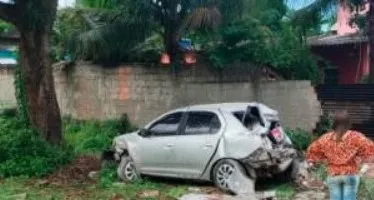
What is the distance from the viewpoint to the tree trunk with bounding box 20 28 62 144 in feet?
42.9

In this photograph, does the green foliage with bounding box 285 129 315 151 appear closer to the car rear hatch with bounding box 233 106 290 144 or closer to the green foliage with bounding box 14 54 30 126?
the car rear hatch with bounding box 233 106 290 144

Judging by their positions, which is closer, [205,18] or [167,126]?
[167,126]

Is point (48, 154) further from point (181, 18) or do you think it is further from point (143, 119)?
point (181, 18)

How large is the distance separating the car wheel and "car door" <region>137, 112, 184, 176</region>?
22cm

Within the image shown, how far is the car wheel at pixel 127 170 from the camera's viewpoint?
37.8 ft

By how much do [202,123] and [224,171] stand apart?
105 centimetres

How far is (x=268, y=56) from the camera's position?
1677 centimetres

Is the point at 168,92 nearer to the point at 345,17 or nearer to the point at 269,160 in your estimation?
the point at 269,160

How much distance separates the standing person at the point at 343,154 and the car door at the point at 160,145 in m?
4.55

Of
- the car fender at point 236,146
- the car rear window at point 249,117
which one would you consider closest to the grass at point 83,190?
the car fender at point 236,146

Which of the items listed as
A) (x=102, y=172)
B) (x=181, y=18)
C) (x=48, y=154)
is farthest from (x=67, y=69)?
(x=102, y=172)

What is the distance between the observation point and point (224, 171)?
1036 centimetres

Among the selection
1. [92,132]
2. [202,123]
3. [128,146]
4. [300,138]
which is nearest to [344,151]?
[202,123]

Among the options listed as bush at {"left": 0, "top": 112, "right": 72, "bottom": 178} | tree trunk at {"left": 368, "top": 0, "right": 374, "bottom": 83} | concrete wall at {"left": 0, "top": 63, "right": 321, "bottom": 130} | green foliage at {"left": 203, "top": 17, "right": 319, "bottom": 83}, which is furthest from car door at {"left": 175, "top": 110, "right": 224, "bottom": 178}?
tree trunk at {"left": 368, "top": 0, "right": 374, "bottom": 83}
